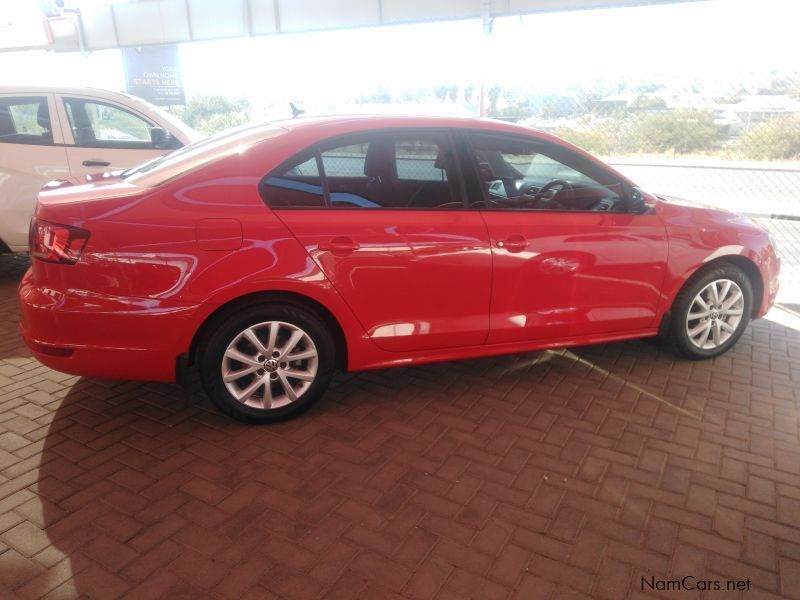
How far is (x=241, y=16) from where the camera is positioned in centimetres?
1297

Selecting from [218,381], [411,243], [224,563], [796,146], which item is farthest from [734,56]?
[224,563]

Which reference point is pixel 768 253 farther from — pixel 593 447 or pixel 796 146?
pixel 796 146

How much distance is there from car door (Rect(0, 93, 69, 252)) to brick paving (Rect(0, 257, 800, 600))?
90.9 inches

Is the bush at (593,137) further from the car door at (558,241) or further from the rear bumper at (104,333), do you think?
the rear bumper at (104,333)

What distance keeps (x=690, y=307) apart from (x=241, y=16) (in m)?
12.3

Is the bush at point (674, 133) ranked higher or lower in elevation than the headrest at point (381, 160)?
lower

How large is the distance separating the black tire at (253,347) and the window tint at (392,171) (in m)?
0.64

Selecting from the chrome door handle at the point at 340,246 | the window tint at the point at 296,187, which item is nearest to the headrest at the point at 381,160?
the window tint at the point at 296,187

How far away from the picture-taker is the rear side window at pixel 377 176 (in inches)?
120

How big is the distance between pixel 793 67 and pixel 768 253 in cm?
410

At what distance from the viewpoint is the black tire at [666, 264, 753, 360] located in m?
3.95

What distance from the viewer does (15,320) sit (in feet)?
15.8

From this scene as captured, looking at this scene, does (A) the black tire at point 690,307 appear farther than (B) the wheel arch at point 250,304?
Yes

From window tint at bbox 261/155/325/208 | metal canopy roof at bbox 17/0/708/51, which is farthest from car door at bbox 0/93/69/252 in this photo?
metal canopy roof at bbox 17/0/708/51
